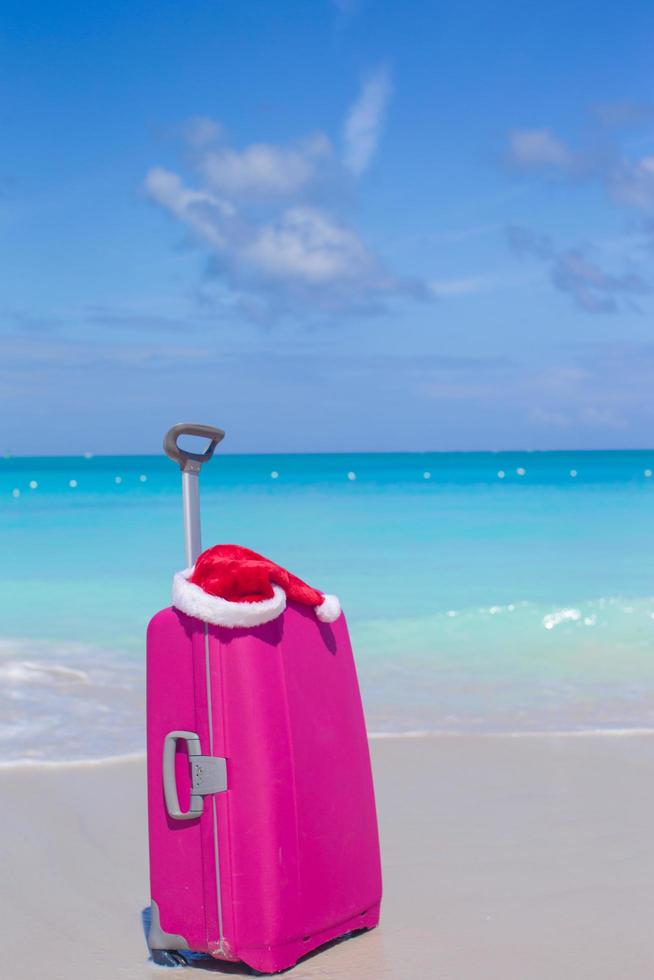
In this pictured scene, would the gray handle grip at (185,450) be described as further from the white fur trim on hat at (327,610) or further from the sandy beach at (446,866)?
the sandy beach at (446,866)

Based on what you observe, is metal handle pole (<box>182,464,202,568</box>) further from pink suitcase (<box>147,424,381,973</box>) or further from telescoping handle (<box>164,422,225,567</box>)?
pink suitcase (<box>147,424,381,973</box>)

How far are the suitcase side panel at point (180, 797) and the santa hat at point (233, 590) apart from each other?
59mm

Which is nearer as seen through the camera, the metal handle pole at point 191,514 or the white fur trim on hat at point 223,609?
the white fur trim on hat at point 223,609

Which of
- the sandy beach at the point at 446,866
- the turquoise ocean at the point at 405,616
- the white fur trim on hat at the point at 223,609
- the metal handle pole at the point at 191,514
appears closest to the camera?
the white fur trim on hat at the point at 223,609

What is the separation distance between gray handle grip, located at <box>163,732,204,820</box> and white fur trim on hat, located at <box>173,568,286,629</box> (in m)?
0.22

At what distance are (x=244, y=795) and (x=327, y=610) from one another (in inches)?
16.2

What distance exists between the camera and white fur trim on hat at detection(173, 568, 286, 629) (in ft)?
6.92

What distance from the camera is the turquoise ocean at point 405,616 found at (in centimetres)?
466

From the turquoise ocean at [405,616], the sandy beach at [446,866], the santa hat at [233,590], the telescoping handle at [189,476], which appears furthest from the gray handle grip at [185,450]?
the turquoise ocean at [405,616]

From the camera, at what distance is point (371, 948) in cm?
230

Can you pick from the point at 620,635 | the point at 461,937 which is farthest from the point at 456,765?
the point at 620,635

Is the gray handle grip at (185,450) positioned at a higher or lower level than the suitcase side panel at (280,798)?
higher

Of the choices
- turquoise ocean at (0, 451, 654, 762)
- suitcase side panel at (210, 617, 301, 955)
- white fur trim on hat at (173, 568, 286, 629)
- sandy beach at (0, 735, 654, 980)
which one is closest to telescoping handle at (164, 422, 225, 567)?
white fur trim on hat at (173, 568, 286, 629)

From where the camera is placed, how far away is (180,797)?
218cm
